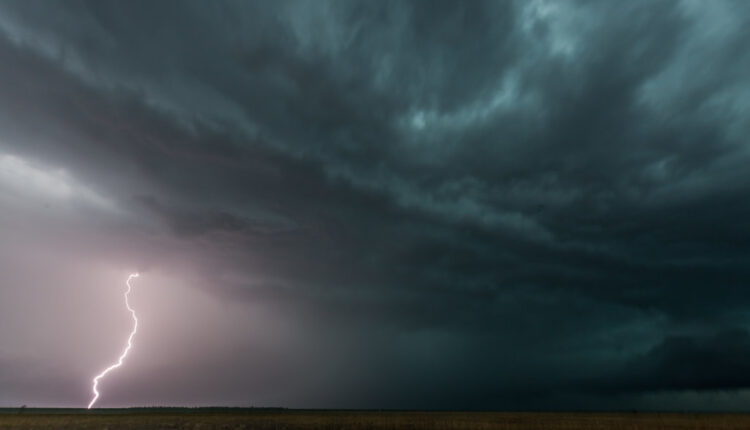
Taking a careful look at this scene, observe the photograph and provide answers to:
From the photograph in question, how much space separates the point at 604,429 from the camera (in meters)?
66.9

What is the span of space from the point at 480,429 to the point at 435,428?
22.5 feet

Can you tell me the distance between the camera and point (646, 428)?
70.2 m

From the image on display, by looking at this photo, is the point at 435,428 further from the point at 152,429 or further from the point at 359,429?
the point at 152,429

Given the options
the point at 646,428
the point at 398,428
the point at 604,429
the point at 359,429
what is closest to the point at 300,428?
the point at 359,429

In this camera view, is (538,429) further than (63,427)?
No

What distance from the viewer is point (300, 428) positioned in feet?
226

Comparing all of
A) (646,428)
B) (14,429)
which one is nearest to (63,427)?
(14,429)

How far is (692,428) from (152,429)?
81741 millimetres

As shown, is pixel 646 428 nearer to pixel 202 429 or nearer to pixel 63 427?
pixel 202 429

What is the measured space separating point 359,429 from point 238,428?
18.7 metres

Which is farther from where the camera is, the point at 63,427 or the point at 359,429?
the point at 63,427

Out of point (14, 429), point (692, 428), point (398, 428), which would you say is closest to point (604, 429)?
Answer: point (692, 428)

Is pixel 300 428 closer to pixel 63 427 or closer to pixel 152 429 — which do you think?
pixel 152 429

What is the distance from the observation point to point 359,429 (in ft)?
224
